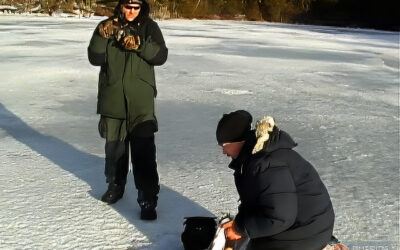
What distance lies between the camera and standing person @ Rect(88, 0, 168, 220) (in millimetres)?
2828

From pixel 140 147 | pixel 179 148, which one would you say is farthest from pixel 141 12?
pixel 179 148

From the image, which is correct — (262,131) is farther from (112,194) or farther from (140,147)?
(112,194)

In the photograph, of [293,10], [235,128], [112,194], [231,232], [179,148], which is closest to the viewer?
[235,128]

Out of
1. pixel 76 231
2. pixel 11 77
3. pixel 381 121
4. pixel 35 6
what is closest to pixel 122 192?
pixel 76 231

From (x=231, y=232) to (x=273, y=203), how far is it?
0.36 meters

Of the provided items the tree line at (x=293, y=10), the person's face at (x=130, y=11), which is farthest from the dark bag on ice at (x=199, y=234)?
the tree line at (x=293, y=10)

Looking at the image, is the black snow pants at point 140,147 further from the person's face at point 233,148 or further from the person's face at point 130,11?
the person's face at point 233,148

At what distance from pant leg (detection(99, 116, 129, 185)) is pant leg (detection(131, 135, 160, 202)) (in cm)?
12

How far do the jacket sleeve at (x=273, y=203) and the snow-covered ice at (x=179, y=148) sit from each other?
0.96 meters

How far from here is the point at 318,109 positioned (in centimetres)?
658

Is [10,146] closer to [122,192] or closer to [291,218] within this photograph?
[122,192]

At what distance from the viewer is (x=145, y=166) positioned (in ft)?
9.82

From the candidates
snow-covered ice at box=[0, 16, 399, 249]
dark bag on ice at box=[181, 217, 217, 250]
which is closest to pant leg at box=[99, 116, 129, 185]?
snow-covered ice at box=[0, 16, 399, 249]

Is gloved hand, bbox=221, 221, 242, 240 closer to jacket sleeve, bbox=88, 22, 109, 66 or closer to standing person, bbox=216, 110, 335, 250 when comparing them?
standing person, bbox=216, 110, 335, 250
